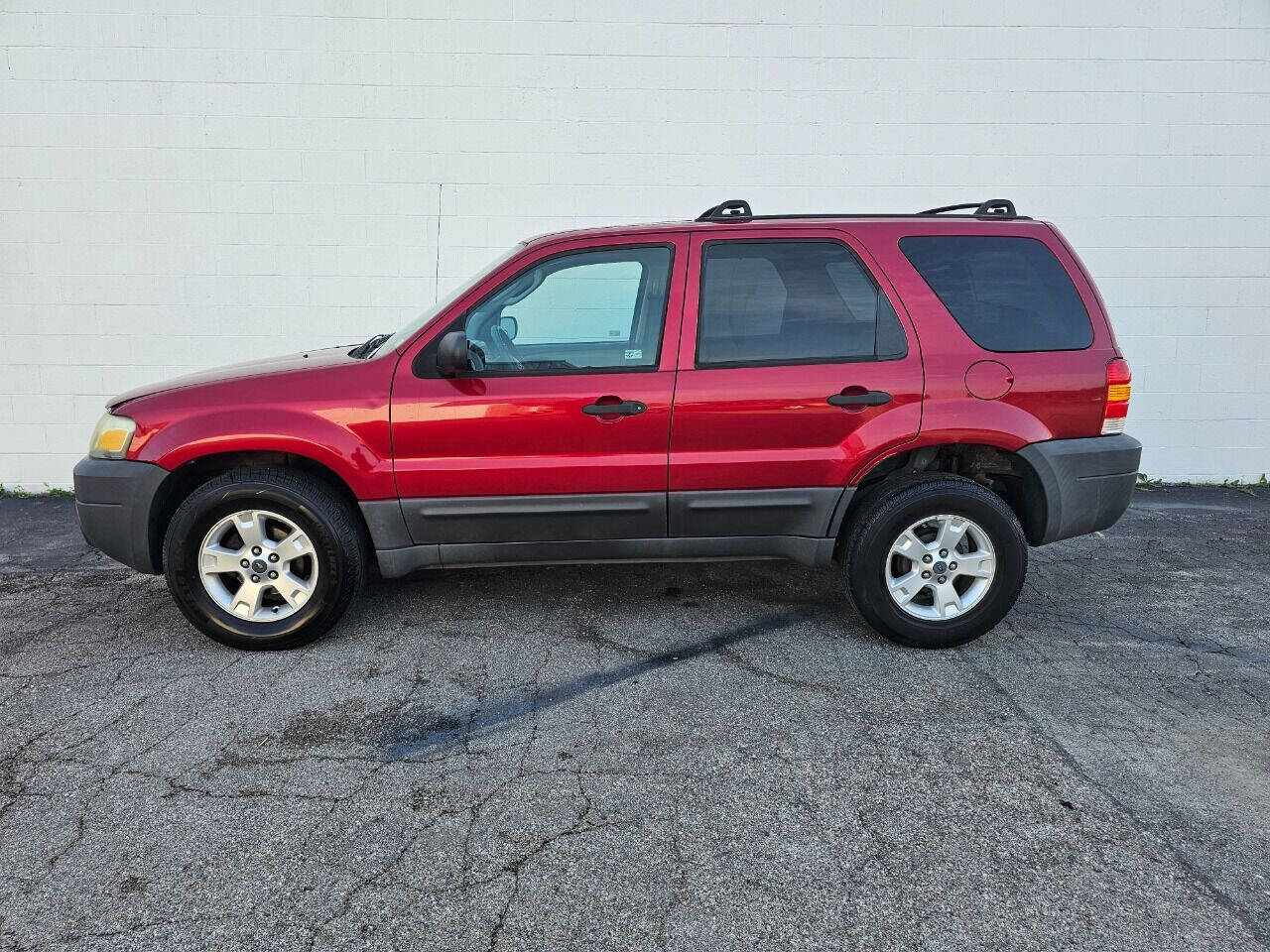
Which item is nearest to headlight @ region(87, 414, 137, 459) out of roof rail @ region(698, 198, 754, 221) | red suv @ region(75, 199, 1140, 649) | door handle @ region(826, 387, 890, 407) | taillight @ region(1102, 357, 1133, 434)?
red suv @ region(75, 199, 1140, 649)

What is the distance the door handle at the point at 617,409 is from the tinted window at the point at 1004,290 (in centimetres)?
134

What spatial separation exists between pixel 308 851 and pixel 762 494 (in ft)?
7.28

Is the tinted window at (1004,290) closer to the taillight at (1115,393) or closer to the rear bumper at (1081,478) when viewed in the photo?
the taillight at (1115,393)

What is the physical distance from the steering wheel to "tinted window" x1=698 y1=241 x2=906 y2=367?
2.59 feet

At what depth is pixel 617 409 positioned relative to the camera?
12.2ft

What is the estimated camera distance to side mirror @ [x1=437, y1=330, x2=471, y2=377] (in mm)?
3572

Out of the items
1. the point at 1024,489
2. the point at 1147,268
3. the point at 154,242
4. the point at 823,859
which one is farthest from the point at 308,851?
the point at 1147,268

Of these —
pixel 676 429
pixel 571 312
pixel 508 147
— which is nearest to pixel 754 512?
pixel 676 429

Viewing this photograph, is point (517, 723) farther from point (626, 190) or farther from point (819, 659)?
point (626, 190)

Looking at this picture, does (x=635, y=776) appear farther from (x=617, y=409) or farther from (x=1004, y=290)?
(x=1004, y=290)

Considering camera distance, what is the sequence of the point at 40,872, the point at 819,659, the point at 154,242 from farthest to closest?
1. the point at 154,242
2. the point at 819,659
3. the point at 40,872

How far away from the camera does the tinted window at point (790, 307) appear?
3781 millimetres

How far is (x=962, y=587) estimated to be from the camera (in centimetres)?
389

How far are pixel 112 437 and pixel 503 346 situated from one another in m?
1.73
